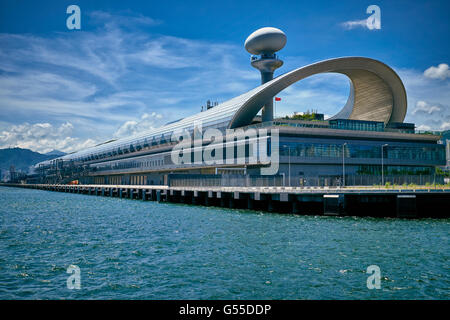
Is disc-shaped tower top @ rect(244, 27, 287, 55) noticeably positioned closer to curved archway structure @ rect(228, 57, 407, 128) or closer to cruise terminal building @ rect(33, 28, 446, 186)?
cruise terminal building @ rect(33, 28, 446, 186)

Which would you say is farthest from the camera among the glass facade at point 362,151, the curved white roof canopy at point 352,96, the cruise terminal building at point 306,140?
the curved white roof canopy at point 352,96

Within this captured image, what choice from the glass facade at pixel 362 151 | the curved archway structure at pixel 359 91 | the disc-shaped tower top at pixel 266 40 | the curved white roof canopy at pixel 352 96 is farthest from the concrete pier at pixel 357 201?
the disc-shaped tower top at pixel 266 40

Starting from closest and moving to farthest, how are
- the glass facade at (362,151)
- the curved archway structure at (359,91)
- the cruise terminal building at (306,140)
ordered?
the cruise terminal building at (306,140) < the glass facade at (362,151) < the curved archway structure at (359,91)

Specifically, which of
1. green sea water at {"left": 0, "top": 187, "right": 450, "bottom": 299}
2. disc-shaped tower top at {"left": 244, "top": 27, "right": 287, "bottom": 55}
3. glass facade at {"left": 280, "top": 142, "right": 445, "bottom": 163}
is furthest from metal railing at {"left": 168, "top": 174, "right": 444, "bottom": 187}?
disc-shaped tower top at {"left": 244, "top": 27, "right": 287, "bottom": 55}

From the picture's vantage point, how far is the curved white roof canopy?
71.7 meters

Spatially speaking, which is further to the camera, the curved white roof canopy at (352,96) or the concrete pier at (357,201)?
the curved white roof canopy at (352,96)

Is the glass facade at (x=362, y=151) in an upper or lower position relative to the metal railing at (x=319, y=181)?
upper

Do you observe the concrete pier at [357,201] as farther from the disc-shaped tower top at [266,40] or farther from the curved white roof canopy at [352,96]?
the disc-shaped tower top at [266,40]

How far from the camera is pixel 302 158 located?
207 ft

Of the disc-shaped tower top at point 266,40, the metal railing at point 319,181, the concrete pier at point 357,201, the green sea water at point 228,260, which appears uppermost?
the disc-shaped tower top at point 266,40

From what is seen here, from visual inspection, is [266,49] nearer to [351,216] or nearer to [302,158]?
[302,158]

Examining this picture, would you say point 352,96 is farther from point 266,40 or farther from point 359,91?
point 266,40

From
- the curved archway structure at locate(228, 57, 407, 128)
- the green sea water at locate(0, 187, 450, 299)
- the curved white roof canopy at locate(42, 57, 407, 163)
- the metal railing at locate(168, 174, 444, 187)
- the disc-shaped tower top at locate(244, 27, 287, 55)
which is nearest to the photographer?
the green sea water at locate(0, 187, 450, 299)

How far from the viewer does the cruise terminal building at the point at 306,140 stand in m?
61.3
